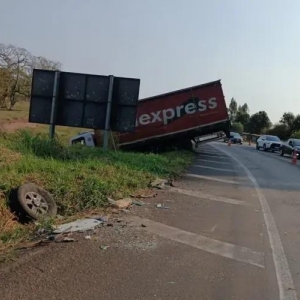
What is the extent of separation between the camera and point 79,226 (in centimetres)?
672

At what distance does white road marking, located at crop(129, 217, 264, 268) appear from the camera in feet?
19.2

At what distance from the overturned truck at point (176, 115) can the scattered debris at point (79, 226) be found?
16530 millimetres

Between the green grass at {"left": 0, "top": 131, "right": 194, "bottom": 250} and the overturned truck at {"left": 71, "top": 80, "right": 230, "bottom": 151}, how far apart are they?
10.7 meters

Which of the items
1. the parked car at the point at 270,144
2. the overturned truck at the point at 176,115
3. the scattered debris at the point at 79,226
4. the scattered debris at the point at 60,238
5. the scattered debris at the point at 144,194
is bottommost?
the scattered debris at the point at 60,238

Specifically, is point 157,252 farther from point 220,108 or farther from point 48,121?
point 220,108

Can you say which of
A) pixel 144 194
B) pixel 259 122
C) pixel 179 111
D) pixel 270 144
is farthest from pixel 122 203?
pixel 259 122

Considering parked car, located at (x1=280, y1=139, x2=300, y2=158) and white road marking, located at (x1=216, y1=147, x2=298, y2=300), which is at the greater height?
parked car, located at (x1=280, y1=139, x2=300, y2=158)

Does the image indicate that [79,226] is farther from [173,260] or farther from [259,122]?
[259,122]

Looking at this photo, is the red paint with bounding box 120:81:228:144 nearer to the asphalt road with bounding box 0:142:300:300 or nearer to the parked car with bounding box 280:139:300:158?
the parked car with bounding box 280:139:300:158

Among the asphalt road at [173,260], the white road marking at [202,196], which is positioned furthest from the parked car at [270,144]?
the asphalt road at [173,260]

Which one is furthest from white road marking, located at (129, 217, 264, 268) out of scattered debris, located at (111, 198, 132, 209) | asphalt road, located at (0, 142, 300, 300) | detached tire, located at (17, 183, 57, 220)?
detached tire, located at (17, 183, 57, 220)

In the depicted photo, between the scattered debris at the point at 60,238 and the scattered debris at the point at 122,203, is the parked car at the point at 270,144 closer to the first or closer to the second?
the scattered debris at the point at 122,203

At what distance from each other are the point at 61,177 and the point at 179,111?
15353mm

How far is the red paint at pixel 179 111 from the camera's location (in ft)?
76.2
